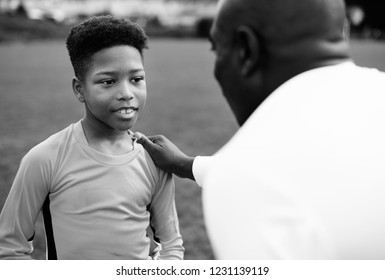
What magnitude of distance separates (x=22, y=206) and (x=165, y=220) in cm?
52

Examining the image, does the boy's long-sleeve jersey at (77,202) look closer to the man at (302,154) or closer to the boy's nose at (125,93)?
the boy's nose at (125,93)

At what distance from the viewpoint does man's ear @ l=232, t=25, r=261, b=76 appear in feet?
3.26

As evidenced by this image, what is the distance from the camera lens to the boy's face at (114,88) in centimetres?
175

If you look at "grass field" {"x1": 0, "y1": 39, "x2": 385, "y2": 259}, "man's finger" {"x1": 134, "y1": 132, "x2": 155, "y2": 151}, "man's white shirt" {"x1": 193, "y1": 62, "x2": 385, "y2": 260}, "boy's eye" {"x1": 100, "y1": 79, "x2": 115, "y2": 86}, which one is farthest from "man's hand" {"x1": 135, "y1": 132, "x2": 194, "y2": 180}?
"grass field" {"x1": 0, "y1": 39, "x2": 385, "y2": 259}

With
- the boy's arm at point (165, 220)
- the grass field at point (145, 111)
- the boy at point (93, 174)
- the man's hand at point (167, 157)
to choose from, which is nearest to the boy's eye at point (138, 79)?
the boy at point (93, 174)

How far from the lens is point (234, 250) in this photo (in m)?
0.84

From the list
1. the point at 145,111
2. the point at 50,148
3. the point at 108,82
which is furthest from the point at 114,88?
the point at 145,111

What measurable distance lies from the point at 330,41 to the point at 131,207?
104 centimetres

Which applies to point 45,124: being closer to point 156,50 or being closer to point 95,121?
point 95,121

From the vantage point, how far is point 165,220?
194 cm

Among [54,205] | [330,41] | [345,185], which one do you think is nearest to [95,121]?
[54,205]

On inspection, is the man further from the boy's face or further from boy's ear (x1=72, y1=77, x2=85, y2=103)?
boy's ear (x1=72, y1=77, x2=85, y2=103)

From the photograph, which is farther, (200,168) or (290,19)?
(200,168)

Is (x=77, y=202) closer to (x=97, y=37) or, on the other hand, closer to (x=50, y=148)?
(x=50, y=148)
